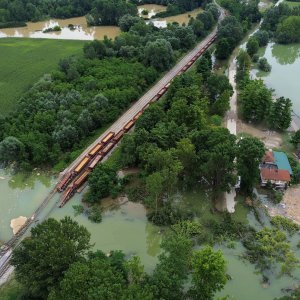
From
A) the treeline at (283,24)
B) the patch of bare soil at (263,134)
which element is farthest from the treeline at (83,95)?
the treeline at (283,24)

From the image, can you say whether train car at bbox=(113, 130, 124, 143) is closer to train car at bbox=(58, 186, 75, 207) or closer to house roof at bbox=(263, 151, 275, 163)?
train car at bbox=(58, 186, 75, 207)

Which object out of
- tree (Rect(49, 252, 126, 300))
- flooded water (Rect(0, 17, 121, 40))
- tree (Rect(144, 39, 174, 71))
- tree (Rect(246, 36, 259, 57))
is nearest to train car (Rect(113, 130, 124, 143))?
tree (Rect(144, 39, 174, 71))

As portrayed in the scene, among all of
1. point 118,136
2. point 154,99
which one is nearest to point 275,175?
point 118,136

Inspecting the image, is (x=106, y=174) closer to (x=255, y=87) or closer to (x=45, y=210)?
(x=45, y=210)

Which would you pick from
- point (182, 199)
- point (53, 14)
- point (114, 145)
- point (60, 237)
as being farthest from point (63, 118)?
point (53, 14)

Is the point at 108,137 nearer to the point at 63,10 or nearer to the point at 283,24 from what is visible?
the point at 283,24

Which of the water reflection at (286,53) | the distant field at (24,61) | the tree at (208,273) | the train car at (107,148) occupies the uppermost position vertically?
the tree at (208,273)

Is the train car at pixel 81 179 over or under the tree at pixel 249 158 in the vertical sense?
under

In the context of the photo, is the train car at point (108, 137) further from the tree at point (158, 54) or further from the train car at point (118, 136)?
the tree at point (158, 54)
